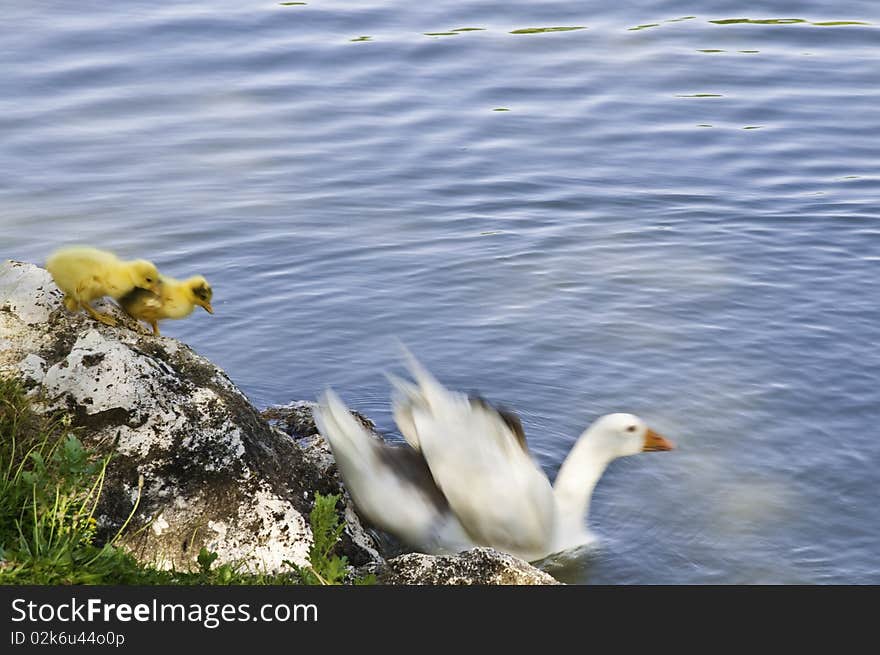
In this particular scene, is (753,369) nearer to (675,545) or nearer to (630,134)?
(675,545)

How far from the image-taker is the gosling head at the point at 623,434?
721cm

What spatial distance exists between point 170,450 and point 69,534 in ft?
2.45

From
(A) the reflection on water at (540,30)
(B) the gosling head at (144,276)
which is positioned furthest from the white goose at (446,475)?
(A) the reflection on water at (540,30)

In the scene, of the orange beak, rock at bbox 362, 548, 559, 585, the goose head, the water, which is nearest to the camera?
rock at bbox 362, 548, 559, 585

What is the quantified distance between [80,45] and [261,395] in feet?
29.0

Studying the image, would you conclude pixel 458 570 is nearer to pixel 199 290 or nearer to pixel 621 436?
pixel 199 290

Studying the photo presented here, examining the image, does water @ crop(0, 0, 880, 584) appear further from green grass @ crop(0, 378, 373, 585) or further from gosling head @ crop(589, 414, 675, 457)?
green grass @ crop(0, 378, 373, 585)

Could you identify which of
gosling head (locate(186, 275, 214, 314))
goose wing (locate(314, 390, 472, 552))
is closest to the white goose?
goose wing (locate(314, 390, 472, 552))

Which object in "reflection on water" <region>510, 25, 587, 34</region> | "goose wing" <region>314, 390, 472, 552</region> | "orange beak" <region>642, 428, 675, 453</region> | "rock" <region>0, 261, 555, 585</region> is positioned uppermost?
"reflection on water" <region>510, 25, 587, 34</region>

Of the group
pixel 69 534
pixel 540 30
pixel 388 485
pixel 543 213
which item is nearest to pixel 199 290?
pixel 388 485

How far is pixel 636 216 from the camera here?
11250 mm

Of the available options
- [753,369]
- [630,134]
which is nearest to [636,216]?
[630,134]

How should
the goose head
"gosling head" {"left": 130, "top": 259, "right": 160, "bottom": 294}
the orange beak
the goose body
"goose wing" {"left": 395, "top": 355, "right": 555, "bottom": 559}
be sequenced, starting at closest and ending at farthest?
the goose body
"gosling head" {"left": 130, "top": 259, "right": 160, "bottom": 294}
"goose wing" {"left": 395, "top": 355, "right": 555, "bottom": 559}
the goose head
the orange beak

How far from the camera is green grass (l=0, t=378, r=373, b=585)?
415 centimetres
